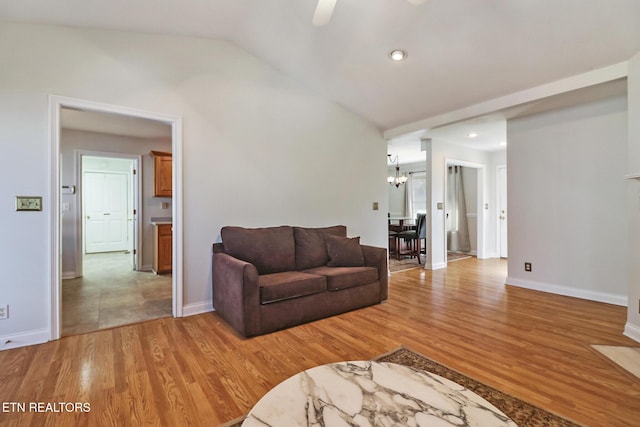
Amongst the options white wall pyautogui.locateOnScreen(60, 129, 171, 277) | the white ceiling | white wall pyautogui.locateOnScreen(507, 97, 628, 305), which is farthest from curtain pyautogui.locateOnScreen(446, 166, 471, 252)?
white wall pyautogui.locateOnScreen(60, 129, 171, 277)

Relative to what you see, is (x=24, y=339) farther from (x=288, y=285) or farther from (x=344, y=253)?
(x=344, y=253)

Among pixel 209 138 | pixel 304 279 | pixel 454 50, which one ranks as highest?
pixel 454 50

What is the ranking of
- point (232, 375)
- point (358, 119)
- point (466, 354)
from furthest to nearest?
point (358, 119) → point (466, 354) → point (232, 375)

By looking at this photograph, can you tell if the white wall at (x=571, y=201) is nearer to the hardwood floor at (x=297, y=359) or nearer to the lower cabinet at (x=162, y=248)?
the hardwood floor at (x=297, y=359)

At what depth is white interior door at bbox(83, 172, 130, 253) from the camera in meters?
7.39

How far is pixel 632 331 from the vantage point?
8.16ft

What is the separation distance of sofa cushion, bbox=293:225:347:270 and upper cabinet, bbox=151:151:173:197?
10.2ft

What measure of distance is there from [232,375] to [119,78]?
9.05 feet

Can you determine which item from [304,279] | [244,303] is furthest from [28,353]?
[304,279]

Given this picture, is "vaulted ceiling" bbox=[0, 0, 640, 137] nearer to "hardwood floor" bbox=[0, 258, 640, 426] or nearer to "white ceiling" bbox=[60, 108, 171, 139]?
"white ceiling" bbox=[60, 108, 171, 139]

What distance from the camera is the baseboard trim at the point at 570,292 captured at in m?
3.35

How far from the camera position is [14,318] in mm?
2371

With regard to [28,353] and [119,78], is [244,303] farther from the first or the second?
[119,78]

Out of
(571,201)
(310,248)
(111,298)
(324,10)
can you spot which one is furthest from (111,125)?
(571,201)
